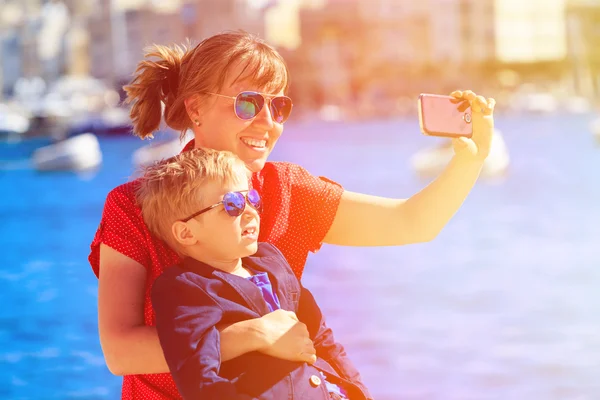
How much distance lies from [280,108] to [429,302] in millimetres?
8421

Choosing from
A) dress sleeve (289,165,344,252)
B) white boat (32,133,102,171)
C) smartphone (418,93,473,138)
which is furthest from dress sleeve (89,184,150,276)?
white boat (32,133,102,171)

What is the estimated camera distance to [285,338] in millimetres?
1699

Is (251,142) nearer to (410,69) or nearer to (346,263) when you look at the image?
(346,263)

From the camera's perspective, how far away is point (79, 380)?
747 centimetres

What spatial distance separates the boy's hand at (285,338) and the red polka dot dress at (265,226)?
0.24 m

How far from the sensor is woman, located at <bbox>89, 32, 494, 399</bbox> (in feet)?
5.74

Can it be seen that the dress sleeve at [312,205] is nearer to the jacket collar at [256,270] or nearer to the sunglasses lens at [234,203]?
the jacket collar at [256,270]

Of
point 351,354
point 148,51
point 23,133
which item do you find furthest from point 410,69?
point 148,51

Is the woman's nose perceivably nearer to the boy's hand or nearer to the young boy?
Result: the young boy

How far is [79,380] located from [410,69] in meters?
73.4

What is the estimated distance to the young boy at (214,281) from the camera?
Result: 5.33 feet

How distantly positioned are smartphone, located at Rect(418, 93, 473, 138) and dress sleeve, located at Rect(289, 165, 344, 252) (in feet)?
0.81

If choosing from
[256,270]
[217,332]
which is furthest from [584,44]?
[217,332]

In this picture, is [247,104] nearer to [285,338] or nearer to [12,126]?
[285,338]
